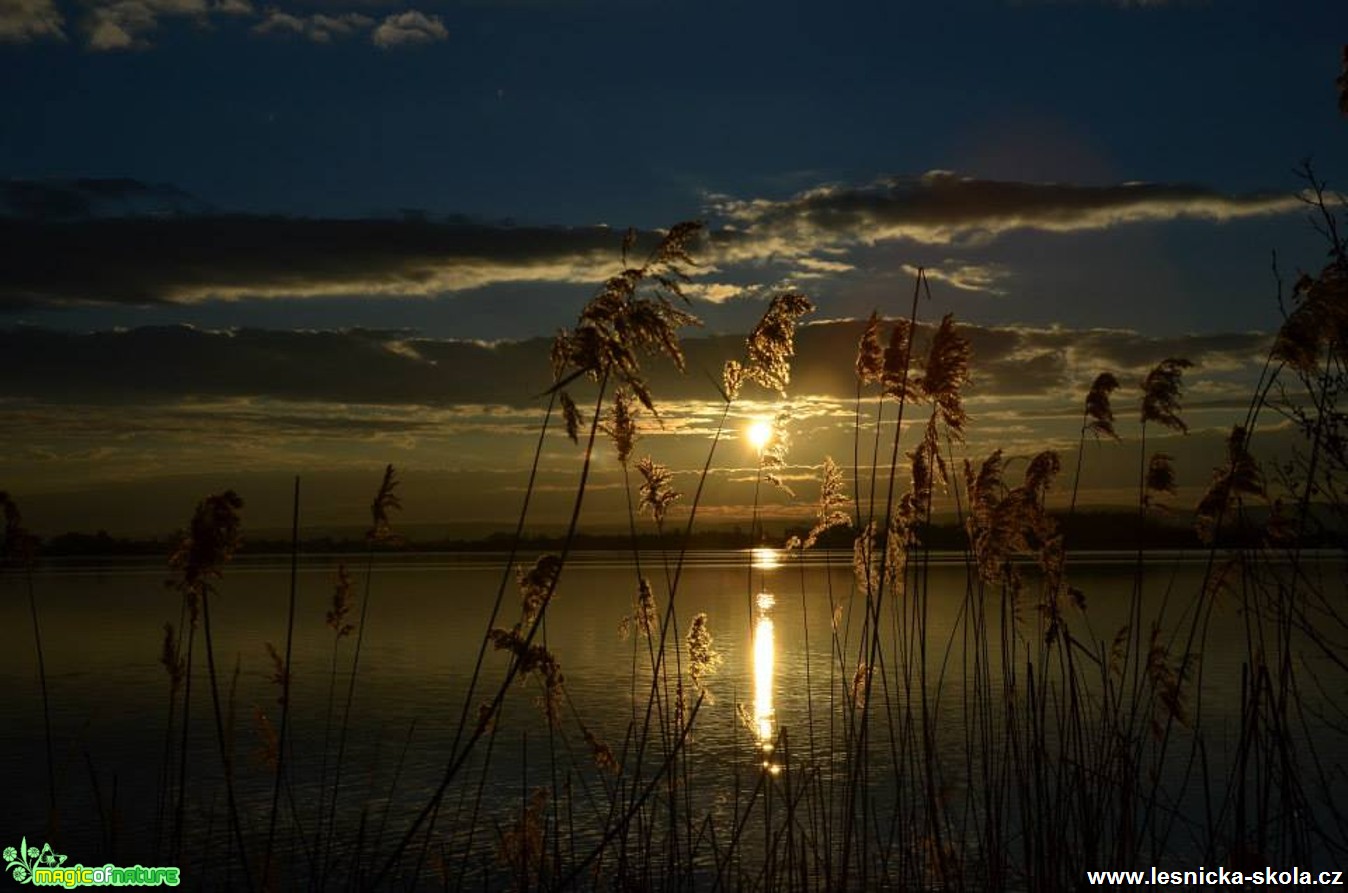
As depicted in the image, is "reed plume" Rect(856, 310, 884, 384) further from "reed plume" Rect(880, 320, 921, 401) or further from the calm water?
the calm water

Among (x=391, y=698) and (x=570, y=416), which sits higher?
(x=570, y=416)

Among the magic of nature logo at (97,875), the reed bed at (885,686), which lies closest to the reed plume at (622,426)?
the reed bed at (885,686)

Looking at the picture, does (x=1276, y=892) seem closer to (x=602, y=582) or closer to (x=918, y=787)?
(x=918, y=787)

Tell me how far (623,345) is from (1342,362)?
419cm

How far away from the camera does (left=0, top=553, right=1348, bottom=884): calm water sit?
10.3 meters

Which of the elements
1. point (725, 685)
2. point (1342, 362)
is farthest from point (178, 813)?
point (725, 685)

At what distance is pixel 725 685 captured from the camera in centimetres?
1705

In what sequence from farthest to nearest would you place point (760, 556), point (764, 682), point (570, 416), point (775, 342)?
point (764, 682), point (760, 556), point (775, 342), point (570, 416)

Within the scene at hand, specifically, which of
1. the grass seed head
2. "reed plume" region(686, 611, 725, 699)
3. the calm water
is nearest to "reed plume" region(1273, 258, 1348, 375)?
the calm water

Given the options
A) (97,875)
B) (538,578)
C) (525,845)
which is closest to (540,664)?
(538,578)

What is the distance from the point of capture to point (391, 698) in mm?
16062

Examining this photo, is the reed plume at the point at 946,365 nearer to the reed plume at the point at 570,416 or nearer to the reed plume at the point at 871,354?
the reed plume at the point at 871,354

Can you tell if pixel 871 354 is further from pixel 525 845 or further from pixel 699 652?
pixel 525 845

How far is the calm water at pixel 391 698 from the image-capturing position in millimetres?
10281
